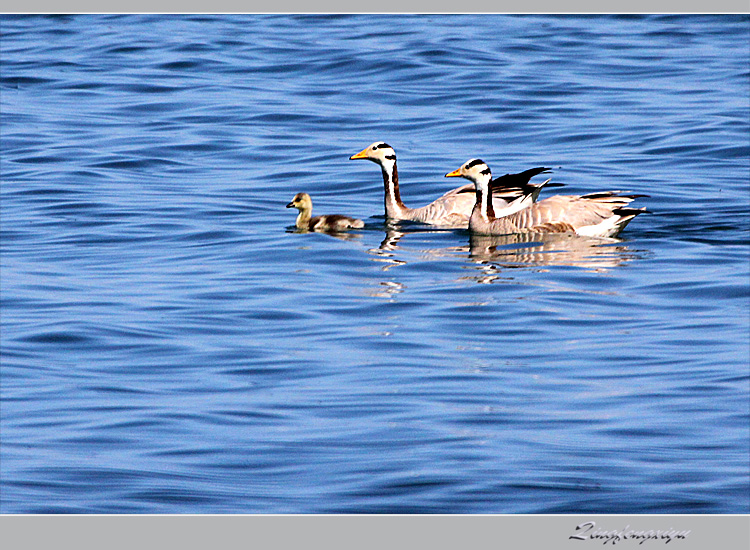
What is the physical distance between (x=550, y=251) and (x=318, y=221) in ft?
10.9

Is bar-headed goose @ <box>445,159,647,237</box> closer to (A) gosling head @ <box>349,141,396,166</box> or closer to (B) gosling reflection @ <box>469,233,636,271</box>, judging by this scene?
(B) gosling reflection @ <box>469,233,636,271</box>

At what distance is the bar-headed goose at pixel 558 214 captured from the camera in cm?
1709

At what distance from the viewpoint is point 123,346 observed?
39.9ft

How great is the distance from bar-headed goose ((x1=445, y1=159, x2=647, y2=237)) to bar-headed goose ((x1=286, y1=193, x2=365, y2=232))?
5.26 feet

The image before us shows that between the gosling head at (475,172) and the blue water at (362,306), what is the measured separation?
2.86ft

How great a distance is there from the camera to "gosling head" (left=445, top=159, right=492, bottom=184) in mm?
17781

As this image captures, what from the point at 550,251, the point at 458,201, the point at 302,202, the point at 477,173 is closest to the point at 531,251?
the point at 550,251

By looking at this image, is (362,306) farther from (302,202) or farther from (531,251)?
(302,202)

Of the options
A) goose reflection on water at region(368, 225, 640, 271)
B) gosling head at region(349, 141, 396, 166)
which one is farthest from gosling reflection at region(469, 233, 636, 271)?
gosling head at region(349, 141, 396, 166)

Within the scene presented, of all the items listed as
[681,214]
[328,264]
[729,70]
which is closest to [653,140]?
[681,214]

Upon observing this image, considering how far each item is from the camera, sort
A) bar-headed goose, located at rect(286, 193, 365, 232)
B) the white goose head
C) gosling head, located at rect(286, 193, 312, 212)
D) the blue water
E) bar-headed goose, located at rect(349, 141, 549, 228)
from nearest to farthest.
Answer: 1. the blue water
2. the white goose head
3. bar-headed goose, located at rect(286, 193, 365, 232)
4. gosling head, located at rect(286, 193, 312, 212)
5. bar-headed goose, located at rect(349, 141, 549, 228)

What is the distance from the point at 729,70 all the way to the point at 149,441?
25709mm

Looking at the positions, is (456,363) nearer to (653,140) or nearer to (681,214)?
(681,214)

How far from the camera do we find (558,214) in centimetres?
1733
